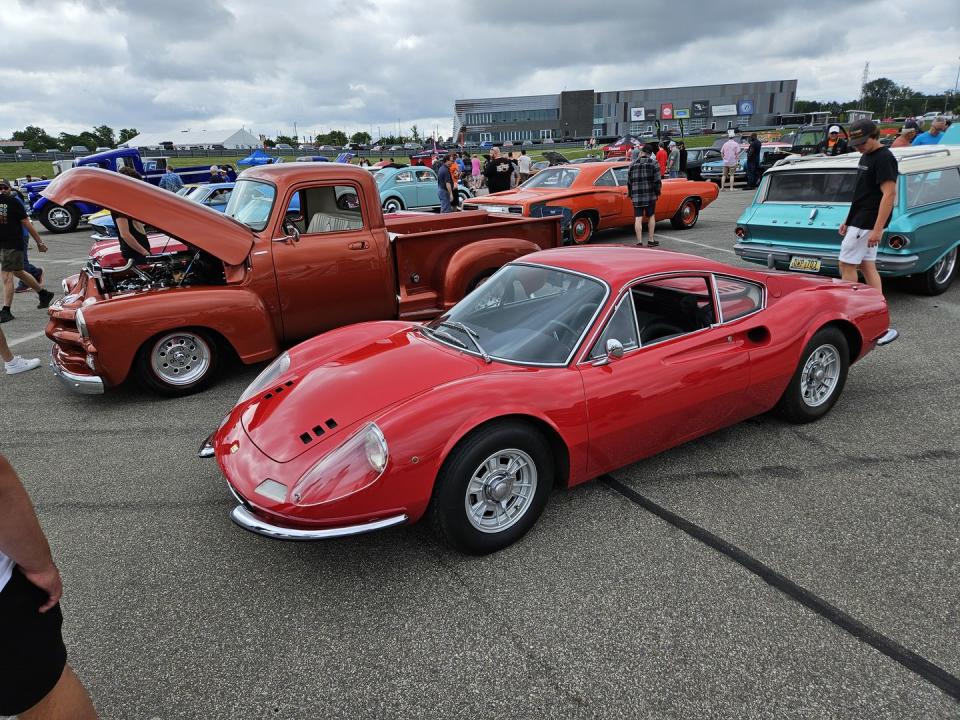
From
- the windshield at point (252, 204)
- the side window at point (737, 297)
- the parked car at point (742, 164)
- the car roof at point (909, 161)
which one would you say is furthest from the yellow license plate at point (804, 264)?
the parked car at point (742, 164)

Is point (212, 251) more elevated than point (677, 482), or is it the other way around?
point (212, 251)

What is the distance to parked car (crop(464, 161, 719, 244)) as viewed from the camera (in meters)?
10.4

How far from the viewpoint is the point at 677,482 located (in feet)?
11.5

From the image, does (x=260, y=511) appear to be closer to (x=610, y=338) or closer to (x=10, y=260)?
(x=610, y=338)

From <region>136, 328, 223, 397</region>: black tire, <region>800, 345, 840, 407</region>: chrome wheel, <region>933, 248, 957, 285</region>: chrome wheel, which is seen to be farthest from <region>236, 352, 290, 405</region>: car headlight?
<region>933, 248, 957, 285</region>: chrome wheel

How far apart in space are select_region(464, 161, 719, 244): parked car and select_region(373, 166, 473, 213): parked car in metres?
6.26

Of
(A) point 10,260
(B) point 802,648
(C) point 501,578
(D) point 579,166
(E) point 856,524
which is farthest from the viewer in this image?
(D) point 579,166

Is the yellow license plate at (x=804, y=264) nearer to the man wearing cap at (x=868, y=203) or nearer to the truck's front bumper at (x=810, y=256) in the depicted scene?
the truck's front bumper at (x=810, y=256)

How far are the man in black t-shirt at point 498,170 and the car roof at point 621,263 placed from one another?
33.7ft

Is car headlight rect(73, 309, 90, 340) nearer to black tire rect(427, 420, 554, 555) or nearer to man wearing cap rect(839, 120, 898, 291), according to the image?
black tire rect(427, 420, 554, 555)

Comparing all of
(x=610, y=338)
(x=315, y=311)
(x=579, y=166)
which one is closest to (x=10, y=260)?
(x=315, y=311)

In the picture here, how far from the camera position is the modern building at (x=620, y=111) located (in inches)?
4031

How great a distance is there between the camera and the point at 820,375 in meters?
4.09

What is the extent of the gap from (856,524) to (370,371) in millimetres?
2619
